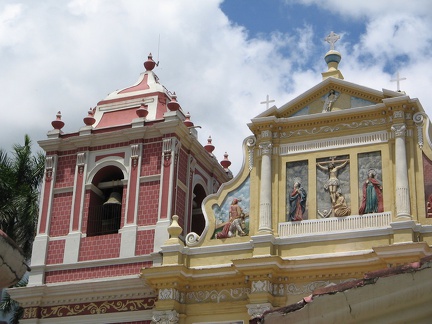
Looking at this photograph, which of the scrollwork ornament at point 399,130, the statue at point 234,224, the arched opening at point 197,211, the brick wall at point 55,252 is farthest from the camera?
the arched opening at point 197,211

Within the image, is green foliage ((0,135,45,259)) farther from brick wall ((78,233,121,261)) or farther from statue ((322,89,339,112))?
statue ((322,89,339,112))

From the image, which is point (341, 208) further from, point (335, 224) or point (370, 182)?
point (370, 182)

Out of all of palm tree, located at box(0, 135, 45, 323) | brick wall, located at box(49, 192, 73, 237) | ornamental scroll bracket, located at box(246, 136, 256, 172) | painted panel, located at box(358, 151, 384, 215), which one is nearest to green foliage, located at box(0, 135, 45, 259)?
palm tree, located at box(0, 135, 45, 323)

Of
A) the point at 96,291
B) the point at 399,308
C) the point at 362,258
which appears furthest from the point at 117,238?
the point at 399,308

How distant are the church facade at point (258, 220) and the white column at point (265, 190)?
26 mm

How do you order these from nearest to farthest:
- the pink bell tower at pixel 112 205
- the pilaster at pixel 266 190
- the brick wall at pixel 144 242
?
the pilaster at pixel 266 190 < the pink bell tower at pixel 112 205 < the brick wall at pixel 144 242

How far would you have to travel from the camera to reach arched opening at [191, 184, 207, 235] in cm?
2077

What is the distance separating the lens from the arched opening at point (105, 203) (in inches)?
756

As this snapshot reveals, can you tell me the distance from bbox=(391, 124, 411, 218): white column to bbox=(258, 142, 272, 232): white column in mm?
2655

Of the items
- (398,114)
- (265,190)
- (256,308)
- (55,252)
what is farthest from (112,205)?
(398,114)

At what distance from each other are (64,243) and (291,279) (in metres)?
5.66

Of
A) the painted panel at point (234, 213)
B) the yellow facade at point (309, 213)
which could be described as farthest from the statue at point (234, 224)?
the yellow facade at point (309, 213)

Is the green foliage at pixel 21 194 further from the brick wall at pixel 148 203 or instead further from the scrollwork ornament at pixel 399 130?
the scrollwork ornament at pixel 399 130

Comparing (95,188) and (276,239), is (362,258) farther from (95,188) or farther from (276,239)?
(95,188)
